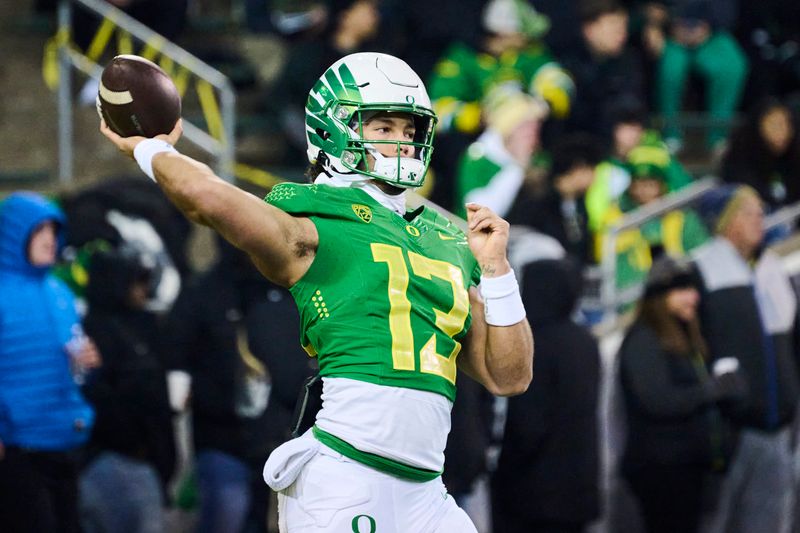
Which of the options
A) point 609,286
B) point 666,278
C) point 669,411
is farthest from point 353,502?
point 609,286

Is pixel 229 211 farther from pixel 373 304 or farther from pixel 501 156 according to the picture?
pixel 501 156

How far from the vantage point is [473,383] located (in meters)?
7.67

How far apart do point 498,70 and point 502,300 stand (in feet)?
19.6

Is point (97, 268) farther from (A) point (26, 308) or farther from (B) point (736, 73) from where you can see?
(B) point (736, 73)

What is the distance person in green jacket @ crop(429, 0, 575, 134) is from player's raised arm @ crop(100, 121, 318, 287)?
5.82 meters

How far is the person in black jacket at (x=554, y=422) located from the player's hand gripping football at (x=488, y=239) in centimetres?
325

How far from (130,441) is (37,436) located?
1.96 feet

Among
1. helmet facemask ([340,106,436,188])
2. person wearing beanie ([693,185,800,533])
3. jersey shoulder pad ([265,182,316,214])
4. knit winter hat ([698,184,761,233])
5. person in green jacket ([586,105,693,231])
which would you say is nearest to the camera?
jersey shoulder pad ([265,182,316,214])

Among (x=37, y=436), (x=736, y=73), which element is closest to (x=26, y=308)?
(x=37, y=436)

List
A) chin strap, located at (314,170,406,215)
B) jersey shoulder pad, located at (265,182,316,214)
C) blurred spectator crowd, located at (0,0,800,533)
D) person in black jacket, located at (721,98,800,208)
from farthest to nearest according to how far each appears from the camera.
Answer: person in black jacket, located at (721,98,800,208)
blurred spectator crowd, located at (0,0,800,533)
chin strap, located at (314,170,406,215)
jersey shoulder pad, located at (265,182,316,214)

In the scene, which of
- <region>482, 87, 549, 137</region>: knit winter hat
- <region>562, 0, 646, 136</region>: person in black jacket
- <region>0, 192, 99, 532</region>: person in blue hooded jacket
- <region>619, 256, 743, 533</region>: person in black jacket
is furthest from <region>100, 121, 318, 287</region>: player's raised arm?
<region>562, 0, 646, 136</region>: person in black jacket

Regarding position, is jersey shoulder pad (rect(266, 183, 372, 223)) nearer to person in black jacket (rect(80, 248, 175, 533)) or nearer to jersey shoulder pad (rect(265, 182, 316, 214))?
jersey shoulder pad (rect(265, 182, 316, 214))

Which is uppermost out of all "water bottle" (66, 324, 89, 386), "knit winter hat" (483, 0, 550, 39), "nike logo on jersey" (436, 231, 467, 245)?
"knit winter hat" (483, 0, 550, 39)

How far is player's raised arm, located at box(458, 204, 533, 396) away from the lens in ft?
15.8
